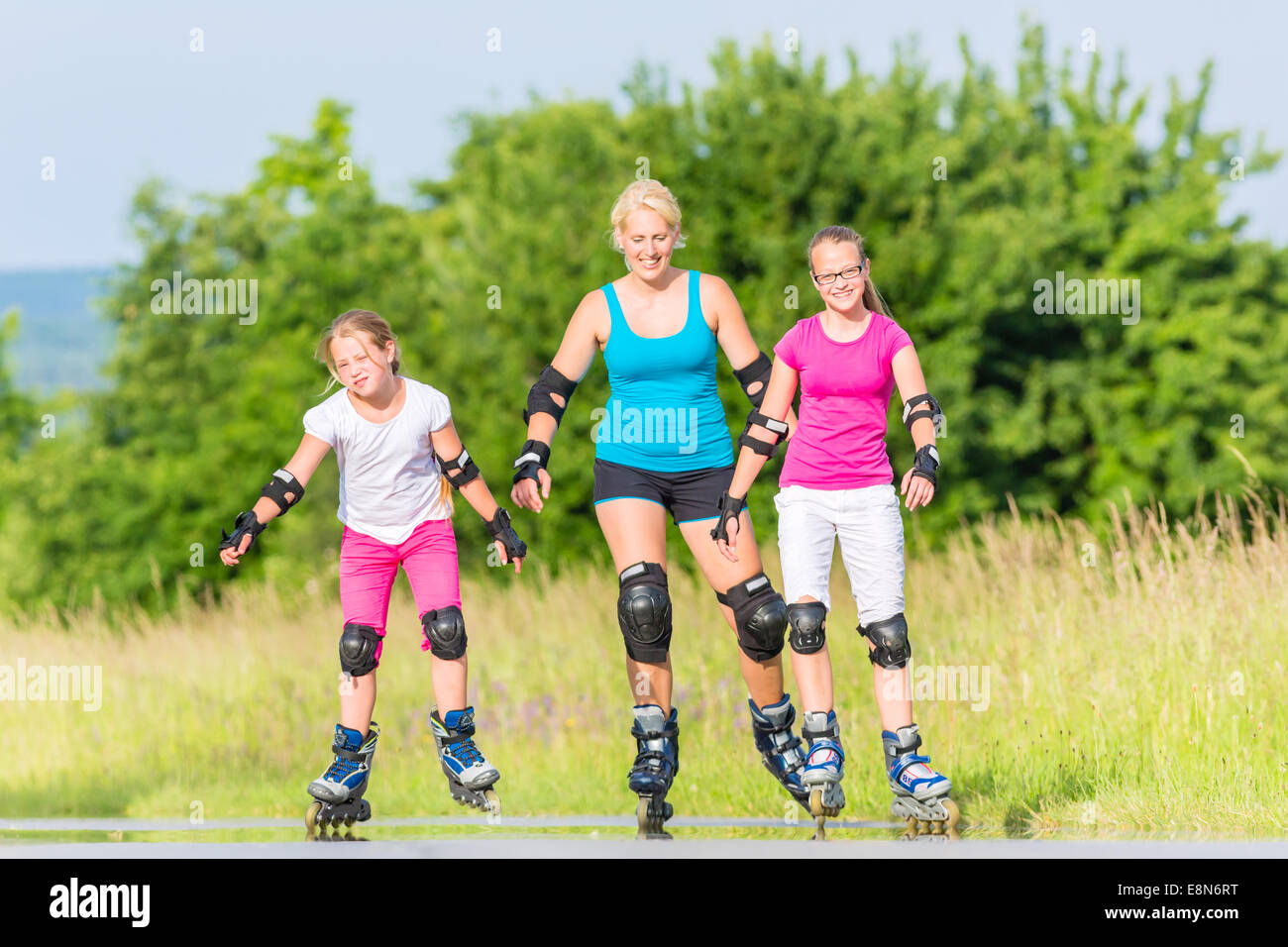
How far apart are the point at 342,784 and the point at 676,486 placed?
5.66 feet


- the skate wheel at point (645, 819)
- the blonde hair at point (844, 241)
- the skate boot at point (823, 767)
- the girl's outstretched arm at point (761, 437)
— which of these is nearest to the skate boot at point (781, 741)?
the skate boot at point (823, 767)

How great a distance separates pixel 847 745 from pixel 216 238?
35.0 m

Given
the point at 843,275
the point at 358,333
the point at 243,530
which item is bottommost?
the point at 243,530

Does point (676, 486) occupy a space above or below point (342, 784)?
above

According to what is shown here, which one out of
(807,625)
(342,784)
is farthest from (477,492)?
(807,625)

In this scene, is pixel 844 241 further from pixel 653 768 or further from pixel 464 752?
pixel 464 752

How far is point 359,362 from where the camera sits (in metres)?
5.76

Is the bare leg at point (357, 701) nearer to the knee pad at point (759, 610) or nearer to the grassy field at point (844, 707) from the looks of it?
the knee pad at point (759, 610)

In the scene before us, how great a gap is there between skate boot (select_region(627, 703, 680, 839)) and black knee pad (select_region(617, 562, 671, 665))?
222 millimetres

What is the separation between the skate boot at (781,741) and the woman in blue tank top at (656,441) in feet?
0.15

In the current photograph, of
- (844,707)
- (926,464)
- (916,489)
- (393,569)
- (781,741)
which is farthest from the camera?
(844,707)

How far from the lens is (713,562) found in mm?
5918

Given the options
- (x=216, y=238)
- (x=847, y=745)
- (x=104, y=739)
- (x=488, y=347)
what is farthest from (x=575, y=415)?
(x=216, y=238)

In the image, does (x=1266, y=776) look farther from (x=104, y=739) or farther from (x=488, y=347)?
(x=488, y=347)
